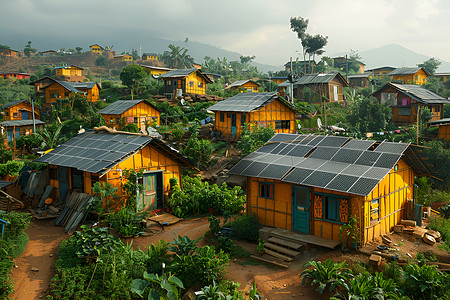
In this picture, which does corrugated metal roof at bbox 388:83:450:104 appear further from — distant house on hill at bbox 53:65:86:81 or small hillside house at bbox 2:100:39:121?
distant house on hill at bbox 53:65:86:81

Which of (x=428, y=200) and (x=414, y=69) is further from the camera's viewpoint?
(x=414, y=69)

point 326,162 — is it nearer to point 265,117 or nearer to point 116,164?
point 116,164

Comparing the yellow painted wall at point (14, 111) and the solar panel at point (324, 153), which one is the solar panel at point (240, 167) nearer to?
the solar panel at point (324, 153)

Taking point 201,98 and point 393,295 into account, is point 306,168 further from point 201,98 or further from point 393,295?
point 201,98

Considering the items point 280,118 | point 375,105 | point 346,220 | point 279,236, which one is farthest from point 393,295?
point 375,105

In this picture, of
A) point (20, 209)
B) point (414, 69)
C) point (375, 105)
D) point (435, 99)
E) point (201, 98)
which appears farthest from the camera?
point (414, 69)

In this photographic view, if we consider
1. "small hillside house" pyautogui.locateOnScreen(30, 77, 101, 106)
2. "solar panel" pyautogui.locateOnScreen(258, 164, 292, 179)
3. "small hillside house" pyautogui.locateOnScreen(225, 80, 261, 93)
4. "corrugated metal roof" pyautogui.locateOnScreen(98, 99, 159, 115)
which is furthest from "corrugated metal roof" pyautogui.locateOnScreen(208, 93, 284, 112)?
"small hillside house" pyautogui.locateOnScreen(30, 77, 101, 106)

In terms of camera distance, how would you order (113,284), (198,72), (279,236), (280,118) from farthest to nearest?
(198,72) < (280,118) < (279,236) < (113,284)

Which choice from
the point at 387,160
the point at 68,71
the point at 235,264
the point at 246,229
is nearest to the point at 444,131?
the point at 387,160
